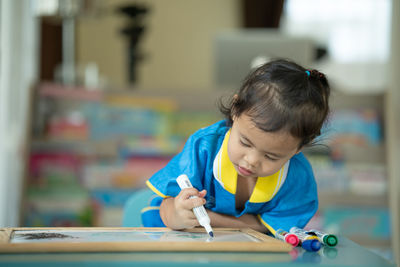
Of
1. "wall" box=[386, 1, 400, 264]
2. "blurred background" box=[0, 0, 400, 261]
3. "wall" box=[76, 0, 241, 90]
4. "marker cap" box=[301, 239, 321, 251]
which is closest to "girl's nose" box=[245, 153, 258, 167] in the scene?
"marker cap" box=[301, 239, 321, 251]

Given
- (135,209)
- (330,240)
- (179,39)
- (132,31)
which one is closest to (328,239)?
(330,240)

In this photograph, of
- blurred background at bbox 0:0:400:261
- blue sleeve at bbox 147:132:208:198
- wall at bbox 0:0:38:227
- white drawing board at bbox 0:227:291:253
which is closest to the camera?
white drawing board at bbox 0:227:291:253

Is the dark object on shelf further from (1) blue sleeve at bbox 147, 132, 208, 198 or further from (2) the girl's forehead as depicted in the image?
(2) the girl's forehead

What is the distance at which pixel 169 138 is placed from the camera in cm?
229

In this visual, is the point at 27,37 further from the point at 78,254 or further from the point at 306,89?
the point at 78,254

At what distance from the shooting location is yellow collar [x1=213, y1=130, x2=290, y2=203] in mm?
929

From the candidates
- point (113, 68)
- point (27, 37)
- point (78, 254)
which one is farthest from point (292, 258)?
point (113, 68)

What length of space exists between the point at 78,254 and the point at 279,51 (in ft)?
7.04

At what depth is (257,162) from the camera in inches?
32.6

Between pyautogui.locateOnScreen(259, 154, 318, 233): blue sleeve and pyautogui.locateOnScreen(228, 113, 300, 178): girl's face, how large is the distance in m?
0.10

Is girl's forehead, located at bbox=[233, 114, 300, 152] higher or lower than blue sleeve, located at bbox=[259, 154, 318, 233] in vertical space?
higher

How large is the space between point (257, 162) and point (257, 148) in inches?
1.0

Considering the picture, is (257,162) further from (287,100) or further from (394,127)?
(394,127)

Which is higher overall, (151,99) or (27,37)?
(27,37)
